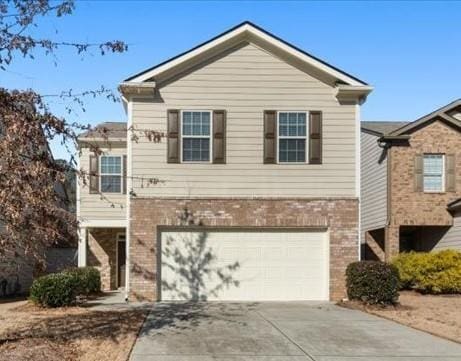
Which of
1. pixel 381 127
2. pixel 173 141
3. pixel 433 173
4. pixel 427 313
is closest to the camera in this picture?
pixel 427 313

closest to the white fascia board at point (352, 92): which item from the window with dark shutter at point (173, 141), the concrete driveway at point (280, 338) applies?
the window with dark shutter at point (173, 141)

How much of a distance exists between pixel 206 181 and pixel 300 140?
2952 mm

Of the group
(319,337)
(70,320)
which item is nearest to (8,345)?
(70,320)

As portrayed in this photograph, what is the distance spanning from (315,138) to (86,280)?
315 inches

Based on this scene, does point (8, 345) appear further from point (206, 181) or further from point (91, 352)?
point (206, 181)

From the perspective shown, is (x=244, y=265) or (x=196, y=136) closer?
(x=196, y=136)

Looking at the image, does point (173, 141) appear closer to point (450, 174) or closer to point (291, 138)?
point (291, 138)

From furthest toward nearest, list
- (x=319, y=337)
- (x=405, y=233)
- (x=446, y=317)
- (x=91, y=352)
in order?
(x=405, y=233), (x=446, y=317), (x=319, y=337), (x=91, y=352)

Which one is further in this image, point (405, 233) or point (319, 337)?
point (405, 233)

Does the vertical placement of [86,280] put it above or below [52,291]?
below

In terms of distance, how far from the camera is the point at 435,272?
21.5 m

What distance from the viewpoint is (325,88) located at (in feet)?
60.7

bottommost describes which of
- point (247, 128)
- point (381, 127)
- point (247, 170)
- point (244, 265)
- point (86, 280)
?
point (86, 280)

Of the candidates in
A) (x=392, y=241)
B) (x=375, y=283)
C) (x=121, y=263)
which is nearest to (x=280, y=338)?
(x=375, y=283)
